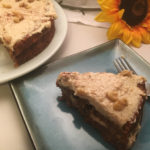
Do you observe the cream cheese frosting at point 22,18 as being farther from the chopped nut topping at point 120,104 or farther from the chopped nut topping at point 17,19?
the chopped nut topping at point 120,104

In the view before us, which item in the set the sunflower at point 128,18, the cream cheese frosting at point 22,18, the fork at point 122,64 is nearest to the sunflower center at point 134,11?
the sunflower at point 128,18

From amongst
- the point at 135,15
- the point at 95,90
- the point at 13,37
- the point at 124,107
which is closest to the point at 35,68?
the point at 13,37

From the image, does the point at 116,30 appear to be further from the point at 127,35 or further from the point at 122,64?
the point at 122,64

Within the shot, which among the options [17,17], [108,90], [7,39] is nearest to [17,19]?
[17,17]

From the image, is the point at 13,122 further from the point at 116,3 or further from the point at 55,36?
the point at 116,3

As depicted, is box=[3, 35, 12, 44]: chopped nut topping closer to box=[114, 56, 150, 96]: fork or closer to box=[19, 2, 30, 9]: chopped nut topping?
box=[19, 2, 30, 9]: chopped nut topping

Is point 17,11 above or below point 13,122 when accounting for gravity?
above

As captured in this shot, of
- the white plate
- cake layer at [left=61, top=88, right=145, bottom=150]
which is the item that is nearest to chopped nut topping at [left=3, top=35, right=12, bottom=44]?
the white plate
